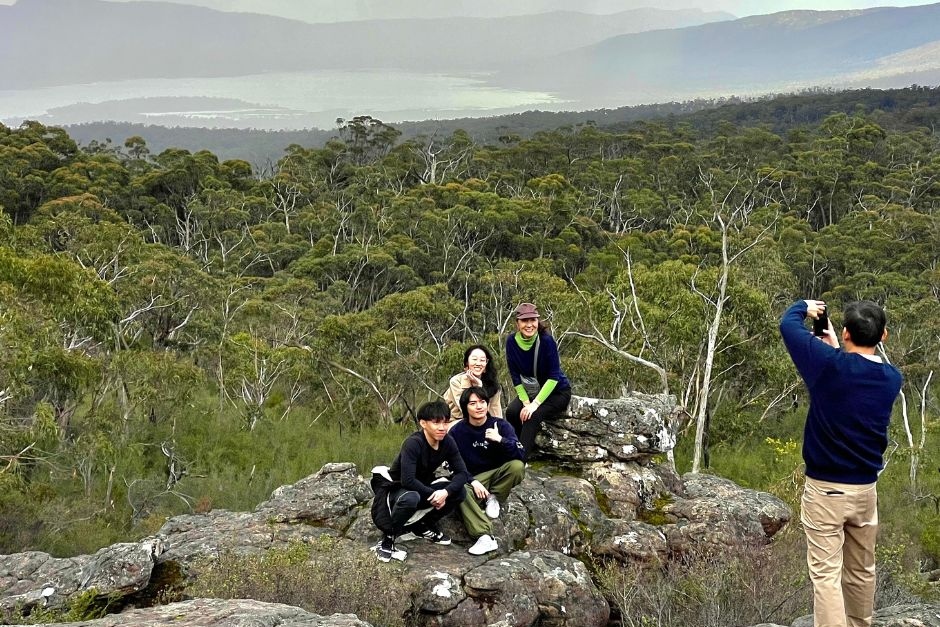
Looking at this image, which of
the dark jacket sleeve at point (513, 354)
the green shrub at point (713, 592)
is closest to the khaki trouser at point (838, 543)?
the green shrub at point (713, 592)

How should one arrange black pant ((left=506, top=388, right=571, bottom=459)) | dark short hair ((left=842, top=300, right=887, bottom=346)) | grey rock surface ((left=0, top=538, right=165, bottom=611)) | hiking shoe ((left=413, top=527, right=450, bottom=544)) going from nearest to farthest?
dark short hair ((left=842, top=300, right=887, bottom=346)) → grey rock surface ((left=0, top=538, right=165, bottom=611)) → hiking shoe ((left=413, top=527, right=450, bottom=544)) → black pant ((left=506, top=388, right=571, bottom=459))

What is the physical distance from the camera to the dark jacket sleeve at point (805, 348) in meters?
3.01

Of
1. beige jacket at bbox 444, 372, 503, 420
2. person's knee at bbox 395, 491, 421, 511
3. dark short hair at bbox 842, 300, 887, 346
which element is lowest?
person's knee at bbox 395, 491, 421, 511

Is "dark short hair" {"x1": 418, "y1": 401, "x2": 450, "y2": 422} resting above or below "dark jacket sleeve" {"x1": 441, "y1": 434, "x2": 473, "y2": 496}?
above

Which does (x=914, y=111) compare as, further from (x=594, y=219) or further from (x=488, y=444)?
(x=488, y=444)

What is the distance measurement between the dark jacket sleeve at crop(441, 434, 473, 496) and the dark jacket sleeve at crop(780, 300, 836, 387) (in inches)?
101

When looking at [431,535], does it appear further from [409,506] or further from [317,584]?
[317,584]

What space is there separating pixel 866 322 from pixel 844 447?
562 millimetres

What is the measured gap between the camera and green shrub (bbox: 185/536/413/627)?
4.38m

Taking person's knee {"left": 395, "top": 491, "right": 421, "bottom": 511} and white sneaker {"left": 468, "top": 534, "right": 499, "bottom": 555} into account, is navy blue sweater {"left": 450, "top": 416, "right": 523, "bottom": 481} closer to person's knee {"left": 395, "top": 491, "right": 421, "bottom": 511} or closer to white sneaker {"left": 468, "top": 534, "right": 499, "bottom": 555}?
white sneaker {"left": 468, "top": 534, "right": 499, "bottom": 555}

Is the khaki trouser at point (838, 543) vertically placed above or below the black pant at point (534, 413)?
above

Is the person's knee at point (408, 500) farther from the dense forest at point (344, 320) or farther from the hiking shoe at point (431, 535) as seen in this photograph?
the dense forest at point (344, 320)

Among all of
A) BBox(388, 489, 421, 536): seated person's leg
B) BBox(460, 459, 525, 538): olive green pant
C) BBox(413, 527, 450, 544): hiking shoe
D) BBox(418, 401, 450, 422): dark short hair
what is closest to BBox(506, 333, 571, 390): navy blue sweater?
BBox(460, 459, 525, 538): olive green pant

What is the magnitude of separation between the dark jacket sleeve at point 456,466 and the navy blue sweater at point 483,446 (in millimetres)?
391
